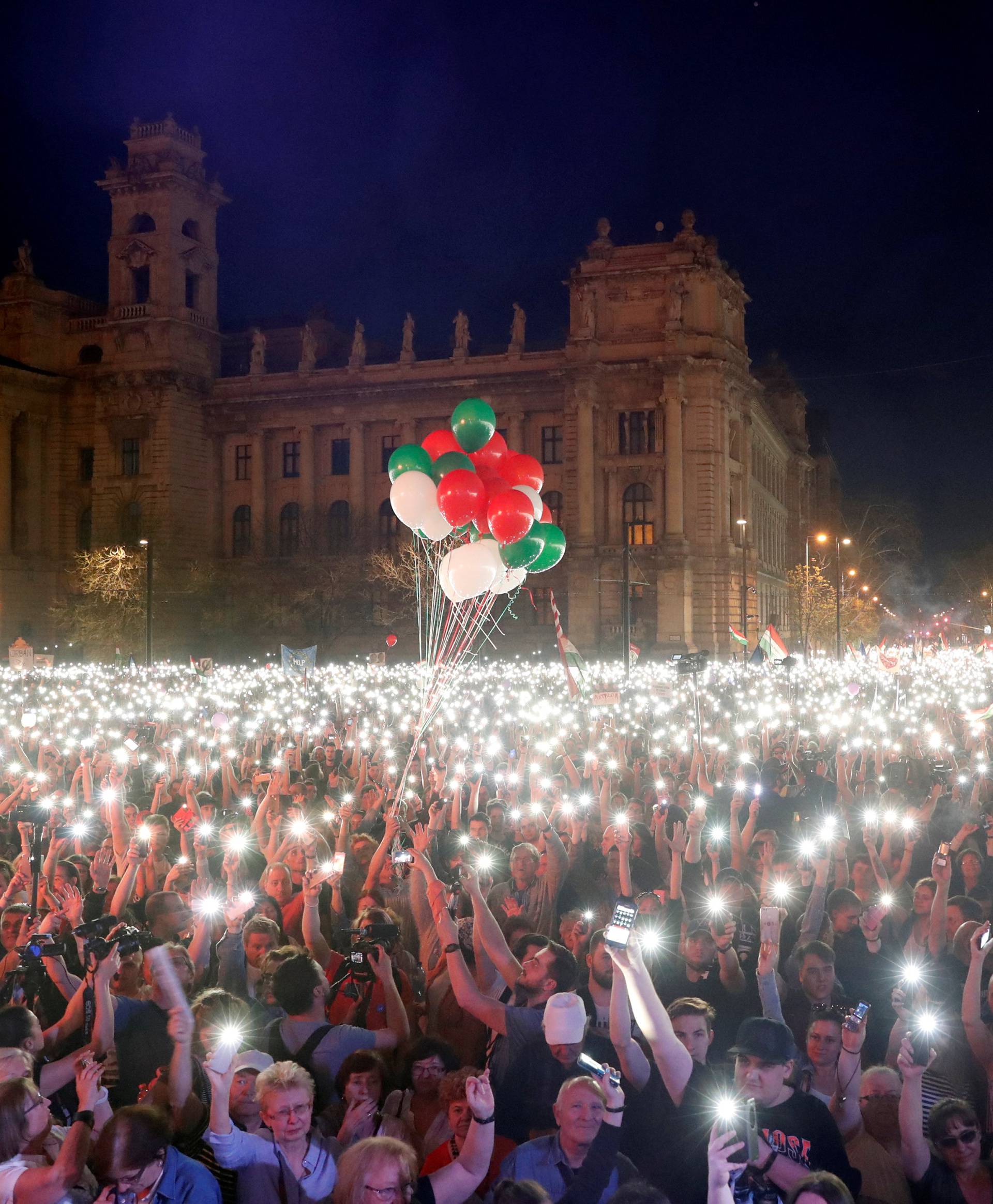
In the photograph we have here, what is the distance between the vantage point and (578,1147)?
4.76m

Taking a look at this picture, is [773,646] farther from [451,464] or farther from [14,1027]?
[14,1027]

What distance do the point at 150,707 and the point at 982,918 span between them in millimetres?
20218

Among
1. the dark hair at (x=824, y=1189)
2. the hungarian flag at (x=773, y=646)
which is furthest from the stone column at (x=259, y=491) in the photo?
the dark hair at (x=824, y=1189)

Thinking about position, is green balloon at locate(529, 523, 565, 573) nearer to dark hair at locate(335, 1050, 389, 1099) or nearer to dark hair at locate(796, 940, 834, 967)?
dark hair at locate(796, 940, 834, 967)

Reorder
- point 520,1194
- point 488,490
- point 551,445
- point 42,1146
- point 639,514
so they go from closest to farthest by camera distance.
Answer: point 520,1194, point 42,1146, point 488,490, point 639,514, point 551,445

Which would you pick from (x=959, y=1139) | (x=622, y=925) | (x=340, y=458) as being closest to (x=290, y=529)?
(x=340, y=458)

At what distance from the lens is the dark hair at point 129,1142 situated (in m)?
4.30

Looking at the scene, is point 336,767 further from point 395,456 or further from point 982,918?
point 982,918

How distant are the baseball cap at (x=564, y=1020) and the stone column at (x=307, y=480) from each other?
6085cm

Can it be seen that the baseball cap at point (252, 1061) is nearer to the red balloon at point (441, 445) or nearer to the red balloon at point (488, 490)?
the red balloon at point (488, 490)

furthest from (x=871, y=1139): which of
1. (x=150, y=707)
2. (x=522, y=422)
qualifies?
(x=522, y=422)

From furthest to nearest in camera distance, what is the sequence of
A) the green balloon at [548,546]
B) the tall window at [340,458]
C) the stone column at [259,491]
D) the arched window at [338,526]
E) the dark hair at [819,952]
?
the stone column at [259,491] → the tall window at [340,458] → the arched window at [338,526] → the green balloon at [548,546] → the dark hair at [819,952]

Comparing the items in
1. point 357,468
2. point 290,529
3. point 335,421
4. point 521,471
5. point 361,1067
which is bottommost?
point 361,1067

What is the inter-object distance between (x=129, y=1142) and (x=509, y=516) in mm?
8706
